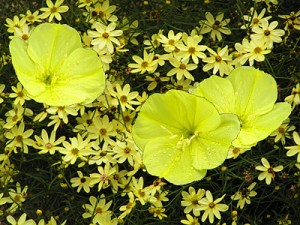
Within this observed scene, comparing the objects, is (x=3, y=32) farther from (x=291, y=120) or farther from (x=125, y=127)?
(x=291, y=120)

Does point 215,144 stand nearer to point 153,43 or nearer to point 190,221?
point 190,221

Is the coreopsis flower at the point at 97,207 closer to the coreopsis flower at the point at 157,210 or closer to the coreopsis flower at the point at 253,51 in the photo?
the coreopsis flower at the point at 157,210

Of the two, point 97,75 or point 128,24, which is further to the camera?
point 128,24

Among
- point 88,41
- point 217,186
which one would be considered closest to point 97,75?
point 88,41

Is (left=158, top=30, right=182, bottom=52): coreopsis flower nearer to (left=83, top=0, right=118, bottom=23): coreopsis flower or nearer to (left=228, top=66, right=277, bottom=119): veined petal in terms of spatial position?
(left=83, top=0, right=118, bottom=23): coreopsis flower

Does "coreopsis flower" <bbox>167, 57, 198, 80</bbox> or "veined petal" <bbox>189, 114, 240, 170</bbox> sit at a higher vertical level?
"veined petal" <bbox>189, 114, 240, 170</bbox>

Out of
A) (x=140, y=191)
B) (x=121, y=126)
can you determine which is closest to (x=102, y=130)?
(x=121, y=126)

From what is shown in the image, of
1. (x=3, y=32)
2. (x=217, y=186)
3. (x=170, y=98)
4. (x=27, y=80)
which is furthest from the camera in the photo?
(x=3, y=32)

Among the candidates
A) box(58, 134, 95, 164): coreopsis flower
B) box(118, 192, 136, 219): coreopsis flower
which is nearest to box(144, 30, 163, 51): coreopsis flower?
box(58, 134, 95, 164): coreopsis flower
